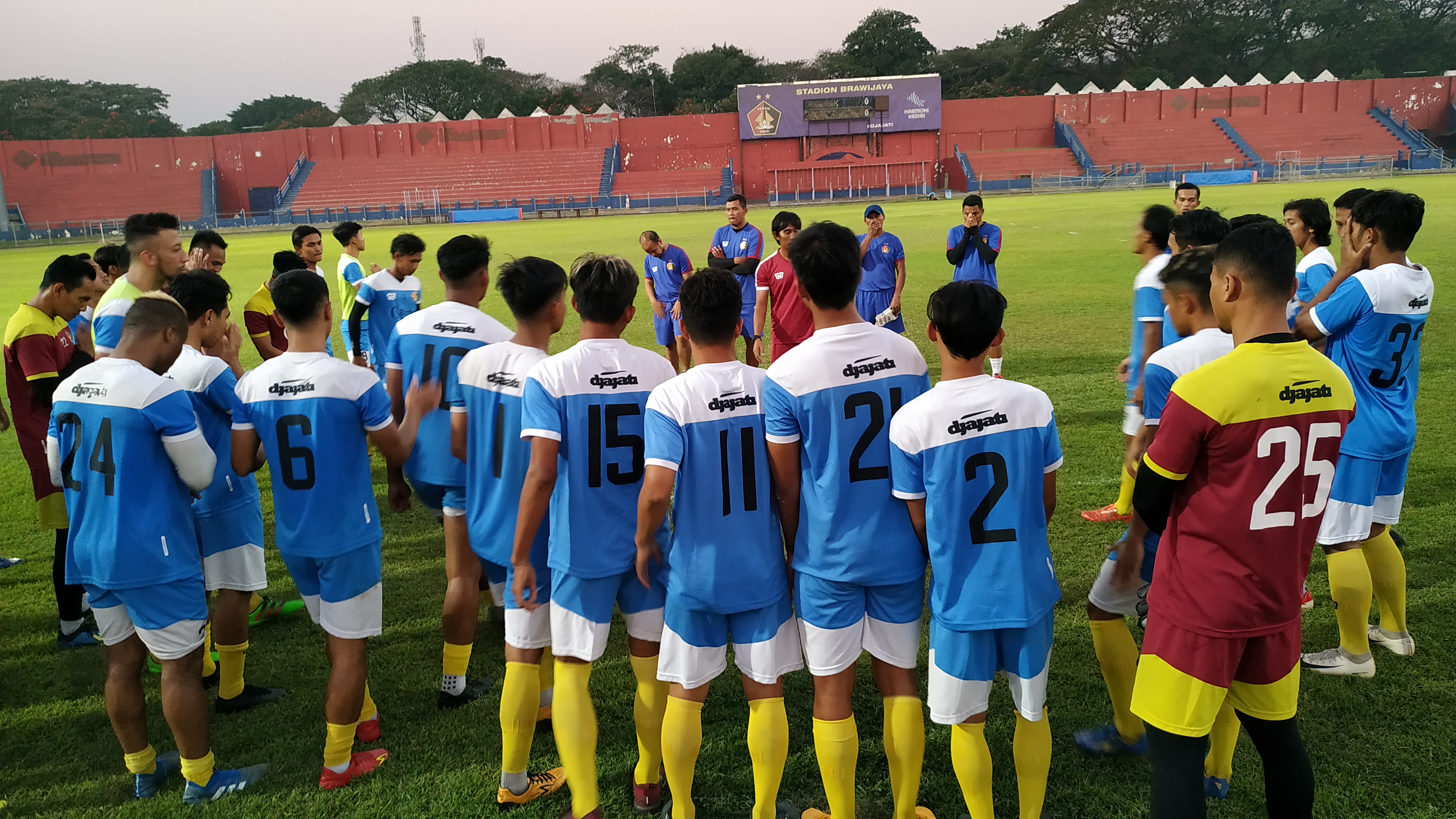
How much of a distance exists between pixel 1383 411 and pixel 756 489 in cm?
319

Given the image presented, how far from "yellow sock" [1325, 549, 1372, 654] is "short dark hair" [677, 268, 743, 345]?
3222mm

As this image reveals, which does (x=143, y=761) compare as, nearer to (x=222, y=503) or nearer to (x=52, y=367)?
(x=222, y=503)

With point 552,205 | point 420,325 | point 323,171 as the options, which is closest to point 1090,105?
point 552,205

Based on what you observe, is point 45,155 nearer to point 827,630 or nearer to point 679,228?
point 679,228

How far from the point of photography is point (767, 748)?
10.2ft

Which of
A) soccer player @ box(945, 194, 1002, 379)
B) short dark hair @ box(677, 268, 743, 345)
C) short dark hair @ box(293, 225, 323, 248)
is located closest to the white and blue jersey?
short dark hair @ box(677, 268, 743, 345)

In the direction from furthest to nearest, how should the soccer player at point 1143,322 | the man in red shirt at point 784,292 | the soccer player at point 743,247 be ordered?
the soccer player at point 743,247 → the man in red shirt at point 784,292 → the soccer player at point 1143,322

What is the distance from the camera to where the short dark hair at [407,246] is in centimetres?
724

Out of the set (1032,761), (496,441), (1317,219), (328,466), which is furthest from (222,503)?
(1317,219)

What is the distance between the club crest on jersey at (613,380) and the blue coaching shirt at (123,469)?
1.67 meters

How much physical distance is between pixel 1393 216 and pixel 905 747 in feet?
10.8

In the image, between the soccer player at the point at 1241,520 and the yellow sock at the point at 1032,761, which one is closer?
the soccer player at the point at 1241,520

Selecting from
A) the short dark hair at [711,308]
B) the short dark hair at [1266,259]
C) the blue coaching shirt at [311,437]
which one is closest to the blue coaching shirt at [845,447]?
the short dark hair at [711,308]

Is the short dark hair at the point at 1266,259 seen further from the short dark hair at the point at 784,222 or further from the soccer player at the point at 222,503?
the short dark hair at the point at 784,222
